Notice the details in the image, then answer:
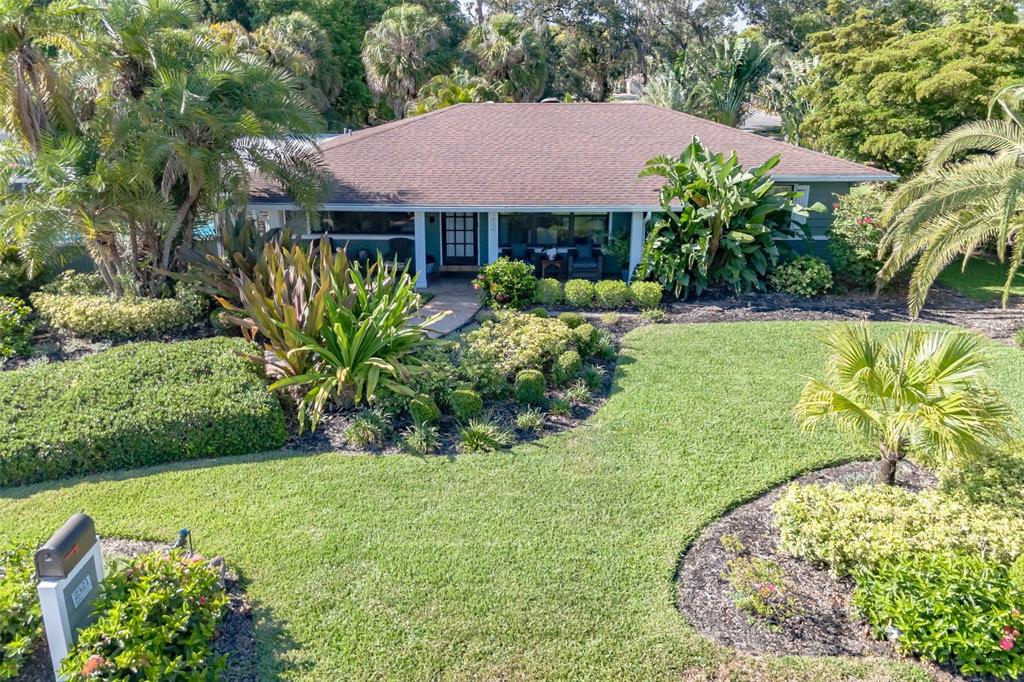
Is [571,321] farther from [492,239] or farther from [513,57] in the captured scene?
[513,57]

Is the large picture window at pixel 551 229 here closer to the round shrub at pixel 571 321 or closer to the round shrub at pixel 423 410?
the round shrub at pixel 571 321

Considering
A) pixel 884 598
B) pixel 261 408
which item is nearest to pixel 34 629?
pixel 261 408

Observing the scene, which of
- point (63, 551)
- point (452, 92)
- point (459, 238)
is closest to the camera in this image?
point (63, 551)

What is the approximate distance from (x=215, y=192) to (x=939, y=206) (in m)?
13.1

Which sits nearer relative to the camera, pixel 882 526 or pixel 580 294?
pixel 882 526

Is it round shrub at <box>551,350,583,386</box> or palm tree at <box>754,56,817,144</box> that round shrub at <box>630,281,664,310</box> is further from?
palm tree at <box>754,56,817,144</box>

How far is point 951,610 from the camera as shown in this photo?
214 inches

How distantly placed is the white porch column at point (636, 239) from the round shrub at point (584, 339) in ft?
16.1

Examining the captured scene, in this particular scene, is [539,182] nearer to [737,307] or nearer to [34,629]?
[737,307]

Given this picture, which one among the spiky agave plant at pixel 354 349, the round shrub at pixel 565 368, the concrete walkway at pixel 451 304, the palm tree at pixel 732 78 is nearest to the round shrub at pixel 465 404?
the spiky agave plant at pixel 354 349

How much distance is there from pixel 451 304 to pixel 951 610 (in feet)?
38.7

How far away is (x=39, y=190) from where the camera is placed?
39.4ft

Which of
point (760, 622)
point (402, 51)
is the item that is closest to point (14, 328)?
point (760, 622)

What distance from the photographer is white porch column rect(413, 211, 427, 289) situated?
16766 mm
